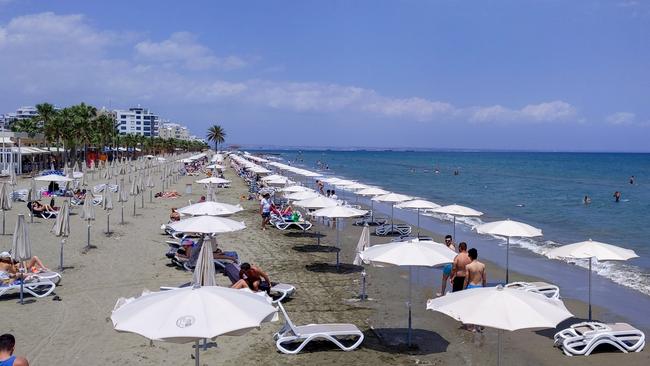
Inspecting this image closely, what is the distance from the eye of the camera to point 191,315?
185 inches

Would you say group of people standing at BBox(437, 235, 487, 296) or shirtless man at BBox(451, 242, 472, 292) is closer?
group of people standing at BBox(437, 235, 487, 296)

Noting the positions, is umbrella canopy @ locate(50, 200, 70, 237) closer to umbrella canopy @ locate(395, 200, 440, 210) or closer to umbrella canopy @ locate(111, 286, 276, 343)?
umbrella canopy @ locate(111, 286, 276, 343)

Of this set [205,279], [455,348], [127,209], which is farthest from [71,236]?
[455,348]

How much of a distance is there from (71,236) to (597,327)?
1391 centimetres

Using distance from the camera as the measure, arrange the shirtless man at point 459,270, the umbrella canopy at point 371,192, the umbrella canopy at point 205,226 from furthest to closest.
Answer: the umbrella canopy at point 371,192 → the umbrella canopy at point 205,226 → the shirtless man at point 459,270

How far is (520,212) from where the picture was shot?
101 ft

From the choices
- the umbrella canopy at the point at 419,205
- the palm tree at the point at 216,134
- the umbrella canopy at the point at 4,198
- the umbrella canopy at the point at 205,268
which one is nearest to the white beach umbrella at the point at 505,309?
the umbrella canopy at the point at 205,268

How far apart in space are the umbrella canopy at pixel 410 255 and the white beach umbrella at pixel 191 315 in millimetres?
3225

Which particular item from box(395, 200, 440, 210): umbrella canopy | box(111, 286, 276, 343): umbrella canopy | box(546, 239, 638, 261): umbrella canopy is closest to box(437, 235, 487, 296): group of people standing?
box(546, 239, 638, 261): umbrella canopy

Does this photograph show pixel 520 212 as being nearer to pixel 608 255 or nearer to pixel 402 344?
pixel 608 255

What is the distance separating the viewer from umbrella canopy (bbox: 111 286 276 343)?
4.57 metres

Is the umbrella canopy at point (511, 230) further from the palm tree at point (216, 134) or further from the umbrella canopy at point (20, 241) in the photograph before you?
the palm tree at point (216, 134)

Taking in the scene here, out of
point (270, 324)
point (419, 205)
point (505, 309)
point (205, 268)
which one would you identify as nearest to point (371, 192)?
point (419, 205)

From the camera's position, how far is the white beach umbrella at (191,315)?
456cm
